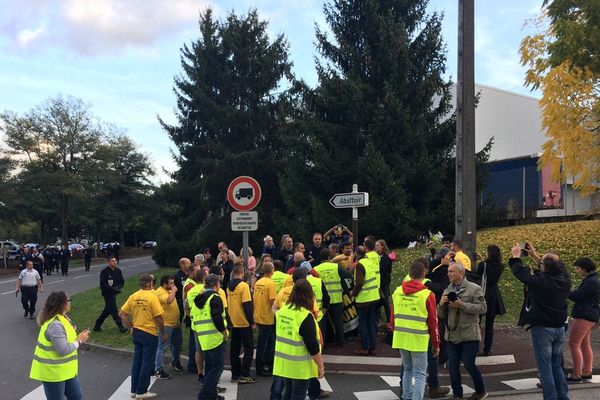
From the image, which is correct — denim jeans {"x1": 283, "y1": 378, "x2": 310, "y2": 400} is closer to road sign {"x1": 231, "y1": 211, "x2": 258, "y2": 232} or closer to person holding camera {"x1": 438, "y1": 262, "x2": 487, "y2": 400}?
person holding camera {"x1": 438, "y1": 262, "x2": 487, "y2": 400}

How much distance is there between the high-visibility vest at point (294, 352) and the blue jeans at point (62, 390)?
7.19ft

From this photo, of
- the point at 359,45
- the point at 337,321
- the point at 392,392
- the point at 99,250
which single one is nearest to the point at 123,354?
the point at 337,321

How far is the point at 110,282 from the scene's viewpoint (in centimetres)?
1274

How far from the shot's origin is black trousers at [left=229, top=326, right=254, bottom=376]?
8117 mm

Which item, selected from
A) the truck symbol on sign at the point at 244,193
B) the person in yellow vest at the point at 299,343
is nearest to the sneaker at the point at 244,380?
the person in yellow vest at the point at 299,343

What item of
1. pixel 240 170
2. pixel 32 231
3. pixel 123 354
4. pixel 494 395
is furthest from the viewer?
pixel 32 231

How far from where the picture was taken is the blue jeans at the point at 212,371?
6824 mm

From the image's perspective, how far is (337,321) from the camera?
31.3 feet

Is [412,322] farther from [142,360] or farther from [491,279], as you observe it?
[142,360]

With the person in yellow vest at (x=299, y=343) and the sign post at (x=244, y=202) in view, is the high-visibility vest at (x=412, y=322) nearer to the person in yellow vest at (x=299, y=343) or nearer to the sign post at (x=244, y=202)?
the person in yellow vest at (x=299, y=343)

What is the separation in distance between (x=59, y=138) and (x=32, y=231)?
26.5 metres

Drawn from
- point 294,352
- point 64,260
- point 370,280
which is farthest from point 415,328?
point 64,260

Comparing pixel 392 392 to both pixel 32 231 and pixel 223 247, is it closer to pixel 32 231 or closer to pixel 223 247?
pixel 223 247

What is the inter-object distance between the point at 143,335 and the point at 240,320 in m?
1.41
